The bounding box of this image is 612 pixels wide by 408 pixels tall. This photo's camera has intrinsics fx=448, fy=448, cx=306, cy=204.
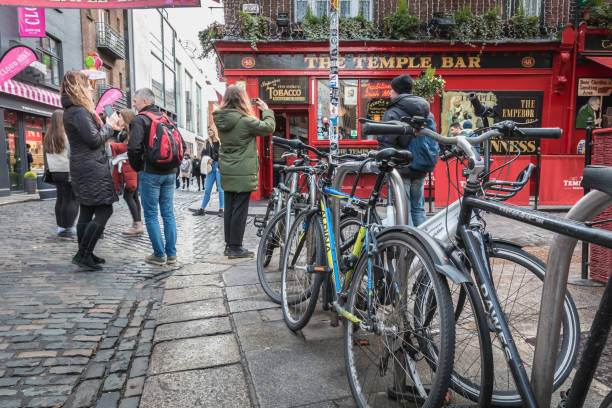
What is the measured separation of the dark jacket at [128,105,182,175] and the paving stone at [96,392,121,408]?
288 cm

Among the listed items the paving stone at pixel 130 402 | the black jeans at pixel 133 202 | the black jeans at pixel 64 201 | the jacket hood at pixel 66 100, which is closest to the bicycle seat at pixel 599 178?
the paving stone at pixel 130 402

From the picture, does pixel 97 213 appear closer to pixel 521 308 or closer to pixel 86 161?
pixel 86 161

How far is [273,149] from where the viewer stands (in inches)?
474

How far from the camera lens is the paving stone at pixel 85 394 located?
2311 mm

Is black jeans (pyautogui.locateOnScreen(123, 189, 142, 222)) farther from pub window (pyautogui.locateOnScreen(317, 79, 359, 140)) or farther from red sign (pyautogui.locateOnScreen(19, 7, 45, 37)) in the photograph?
red sign (pyautogui.locateOnScreen(19, 7, 45, 37))

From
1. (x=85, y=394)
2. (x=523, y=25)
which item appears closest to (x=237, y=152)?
(x=85, y=394)

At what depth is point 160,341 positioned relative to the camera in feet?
9.71

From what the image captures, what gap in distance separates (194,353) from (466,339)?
1.60 meters

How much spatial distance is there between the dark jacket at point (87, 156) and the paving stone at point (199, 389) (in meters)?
2.96

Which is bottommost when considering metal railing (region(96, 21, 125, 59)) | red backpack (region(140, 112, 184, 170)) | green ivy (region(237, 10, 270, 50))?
red backpack (region(140, 112, 184, 170))

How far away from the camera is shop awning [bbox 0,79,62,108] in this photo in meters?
15.1

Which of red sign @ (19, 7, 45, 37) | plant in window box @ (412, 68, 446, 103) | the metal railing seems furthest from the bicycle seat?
the metal railing

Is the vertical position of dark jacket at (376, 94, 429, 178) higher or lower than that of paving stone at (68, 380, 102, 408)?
higher

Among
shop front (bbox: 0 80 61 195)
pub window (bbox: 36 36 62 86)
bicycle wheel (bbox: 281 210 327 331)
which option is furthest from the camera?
pub window (bbox: 36 36 62 86)
